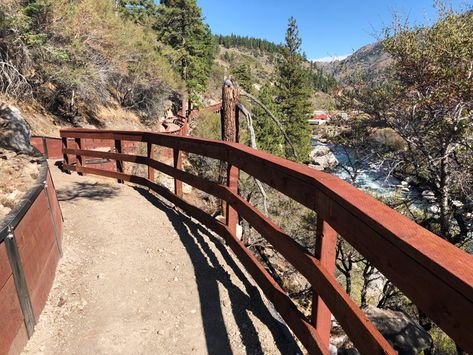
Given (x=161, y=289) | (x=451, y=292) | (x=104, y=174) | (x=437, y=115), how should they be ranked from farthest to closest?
1. (x=437, y=115)
2. (x=104, y=174)
3. (x=161, y=289)
4. (x=451, y=292)

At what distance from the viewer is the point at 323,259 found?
238cm

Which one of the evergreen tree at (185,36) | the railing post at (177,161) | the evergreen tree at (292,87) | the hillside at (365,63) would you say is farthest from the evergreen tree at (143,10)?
the railing post at (177,161)

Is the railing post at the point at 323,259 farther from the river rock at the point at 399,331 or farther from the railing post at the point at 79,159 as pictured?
the railing post at the point at 79,159

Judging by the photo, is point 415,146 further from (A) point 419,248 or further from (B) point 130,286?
(A) point 419,248

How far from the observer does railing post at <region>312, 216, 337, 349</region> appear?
233cm

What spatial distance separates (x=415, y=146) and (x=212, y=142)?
319 inches

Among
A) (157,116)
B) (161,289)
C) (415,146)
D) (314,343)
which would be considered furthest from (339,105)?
(157,116)

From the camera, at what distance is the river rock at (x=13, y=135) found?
6430 mm

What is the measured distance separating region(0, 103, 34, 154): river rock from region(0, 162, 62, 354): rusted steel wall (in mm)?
2581

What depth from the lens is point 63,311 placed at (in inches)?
145

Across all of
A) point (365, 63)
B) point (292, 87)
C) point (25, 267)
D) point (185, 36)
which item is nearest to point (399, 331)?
point (25, 267)

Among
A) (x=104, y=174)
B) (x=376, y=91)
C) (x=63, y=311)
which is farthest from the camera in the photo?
(x=376, y=91)

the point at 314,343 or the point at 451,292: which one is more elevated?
the point at 451,292

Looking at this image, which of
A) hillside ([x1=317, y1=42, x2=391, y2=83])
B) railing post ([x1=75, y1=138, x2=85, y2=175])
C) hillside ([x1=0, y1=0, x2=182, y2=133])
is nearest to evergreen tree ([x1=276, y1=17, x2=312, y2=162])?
hillside ([x1=0, y1=0, x2=182, y2=133])
